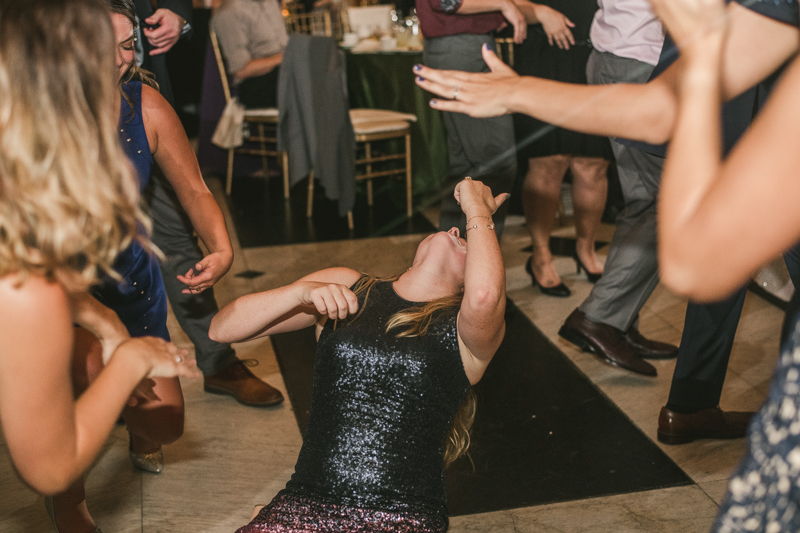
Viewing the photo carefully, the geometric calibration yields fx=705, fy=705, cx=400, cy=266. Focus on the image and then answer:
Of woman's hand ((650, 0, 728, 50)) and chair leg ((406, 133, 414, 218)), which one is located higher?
woman's hand ((650, 0, 728, 50))

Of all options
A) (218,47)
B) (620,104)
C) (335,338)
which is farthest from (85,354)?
(218,47)

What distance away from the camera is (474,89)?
3.76 feet

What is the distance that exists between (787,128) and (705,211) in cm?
11

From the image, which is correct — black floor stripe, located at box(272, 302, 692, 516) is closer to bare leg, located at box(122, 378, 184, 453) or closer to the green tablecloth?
bare leg, located at box(122, 378, 184, 453)

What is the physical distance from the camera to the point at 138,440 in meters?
1.96

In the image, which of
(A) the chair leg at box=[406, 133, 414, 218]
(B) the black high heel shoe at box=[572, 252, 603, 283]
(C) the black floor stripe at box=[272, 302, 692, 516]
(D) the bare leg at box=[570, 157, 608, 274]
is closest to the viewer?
(C) the black floor stripe at box=[272, 302, 692, 516]

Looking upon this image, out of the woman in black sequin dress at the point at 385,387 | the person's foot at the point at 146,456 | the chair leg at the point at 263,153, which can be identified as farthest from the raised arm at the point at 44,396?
the chair leg at the point at 263,153

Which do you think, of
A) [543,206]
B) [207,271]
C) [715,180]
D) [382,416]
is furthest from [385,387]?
[543,206]

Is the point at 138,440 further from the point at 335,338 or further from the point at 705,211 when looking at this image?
the point at 705,211

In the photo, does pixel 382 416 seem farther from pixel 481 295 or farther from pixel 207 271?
pixel 207 271

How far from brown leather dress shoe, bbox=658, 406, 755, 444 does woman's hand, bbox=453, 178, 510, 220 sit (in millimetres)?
985

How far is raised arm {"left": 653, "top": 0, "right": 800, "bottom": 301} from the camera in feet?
2.24

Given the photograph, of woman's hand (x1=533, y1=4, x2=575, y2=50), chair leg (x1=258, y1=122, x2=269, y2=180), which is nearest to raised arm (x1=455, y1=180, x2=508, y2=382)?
woman's hand (x1=533, y1=4, x2=575, y2=50)

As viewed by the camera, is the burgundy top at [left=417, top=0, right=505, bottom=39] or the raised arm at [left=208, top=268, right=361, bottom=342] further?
the burgundy top at [left=417, top=0, right=505, bottom=39]
